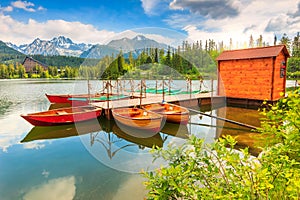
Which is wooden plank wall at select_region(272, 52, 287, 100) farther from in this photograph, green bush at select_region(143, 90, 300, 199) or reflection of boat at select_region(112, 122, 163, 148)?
green bush at select_region(143, 90, 300, 199)

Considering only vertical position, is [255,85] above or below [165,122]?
above

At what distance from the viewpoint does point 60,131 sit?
809cm

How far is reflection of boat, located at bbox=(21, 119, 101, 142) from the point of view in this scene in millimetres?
7543

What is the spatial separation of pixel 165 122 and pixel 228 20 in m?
8.37

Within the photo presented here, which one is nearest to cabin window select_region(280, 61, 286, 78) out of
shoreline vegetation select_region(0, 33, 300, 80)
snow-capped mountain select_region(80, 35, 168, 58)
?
shoreline vegetation select_region(0, 33, 300, 80)

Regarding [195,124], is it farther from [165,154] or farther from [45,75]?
[45,75]

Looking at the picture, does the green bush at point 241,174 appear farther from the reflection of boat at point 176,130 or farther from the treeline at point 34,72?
the treeline at point 34,72

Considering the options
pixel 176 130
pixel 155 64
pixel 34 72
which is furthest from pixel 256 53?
pixel 34 72

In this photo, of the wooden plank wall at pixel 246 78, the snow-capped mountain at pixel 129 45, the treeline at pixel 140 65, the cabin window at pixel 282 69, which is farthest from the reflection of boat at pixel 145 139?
the cabin window at pixel 282 69

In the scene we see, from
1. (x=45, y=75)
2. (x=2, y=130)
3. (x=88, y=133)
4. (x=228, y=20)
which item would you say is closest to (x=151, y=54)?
(x=88, y=133)

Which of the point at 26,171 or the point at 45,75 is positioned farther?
the point at 45,75

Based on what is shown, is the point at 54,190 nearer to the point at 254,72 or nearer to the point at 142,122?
the point at 142,122

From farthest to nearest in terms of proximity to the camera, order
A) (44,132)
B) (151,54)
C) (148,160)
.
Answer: (151,54) → (44,132) → (148,160)

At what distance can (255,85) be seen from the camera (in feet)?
37.4
